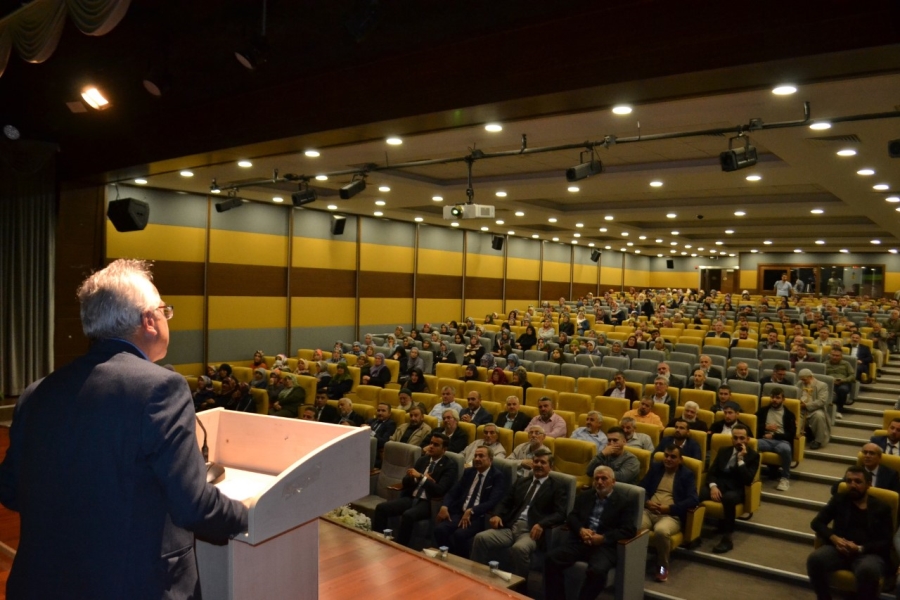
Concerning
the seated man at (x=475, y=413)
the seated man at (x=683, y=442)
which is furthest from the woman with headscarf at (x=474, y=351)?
the seated man at (x=683, y=442)

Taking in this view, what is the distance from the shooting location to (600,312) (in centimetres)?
1383

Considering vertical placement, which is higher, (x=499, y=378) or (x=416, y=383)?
(x=499, y=378)

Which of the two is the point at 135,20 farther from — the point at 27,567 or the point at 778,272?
the point at 778,272

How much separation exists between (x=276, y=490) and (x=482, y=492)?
371cm

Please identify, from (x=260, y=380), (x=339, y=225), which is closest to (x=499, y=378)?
(x=260, y=380)

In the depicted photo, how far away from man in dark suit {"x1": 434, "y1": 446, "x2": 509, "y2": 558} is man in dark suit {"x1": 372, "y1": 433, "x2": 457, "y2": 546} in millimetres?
128

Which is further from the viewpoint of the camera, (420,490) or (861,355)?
(861,355)

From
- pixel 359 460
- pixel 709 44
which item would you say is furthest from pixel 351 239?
pixel 359 460

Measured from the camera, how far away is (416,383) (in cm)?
835

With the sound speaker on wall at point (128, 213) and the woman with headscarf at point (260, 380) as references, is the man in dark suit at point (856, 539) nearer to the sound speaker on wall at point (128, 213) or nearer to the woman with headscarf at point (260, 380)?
the woman with headscarf at point (260, 380)

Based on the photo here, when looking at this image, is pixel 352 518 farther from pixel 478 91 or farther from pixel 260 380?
pixel 260 380

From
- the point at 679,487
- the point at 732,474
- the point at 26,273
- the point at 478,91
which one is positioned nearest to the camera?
the point at 478,91

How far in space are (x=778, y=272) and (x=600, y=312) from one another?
541 inches

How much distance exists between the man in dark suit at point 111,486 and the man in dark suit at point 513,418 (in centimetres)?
522
